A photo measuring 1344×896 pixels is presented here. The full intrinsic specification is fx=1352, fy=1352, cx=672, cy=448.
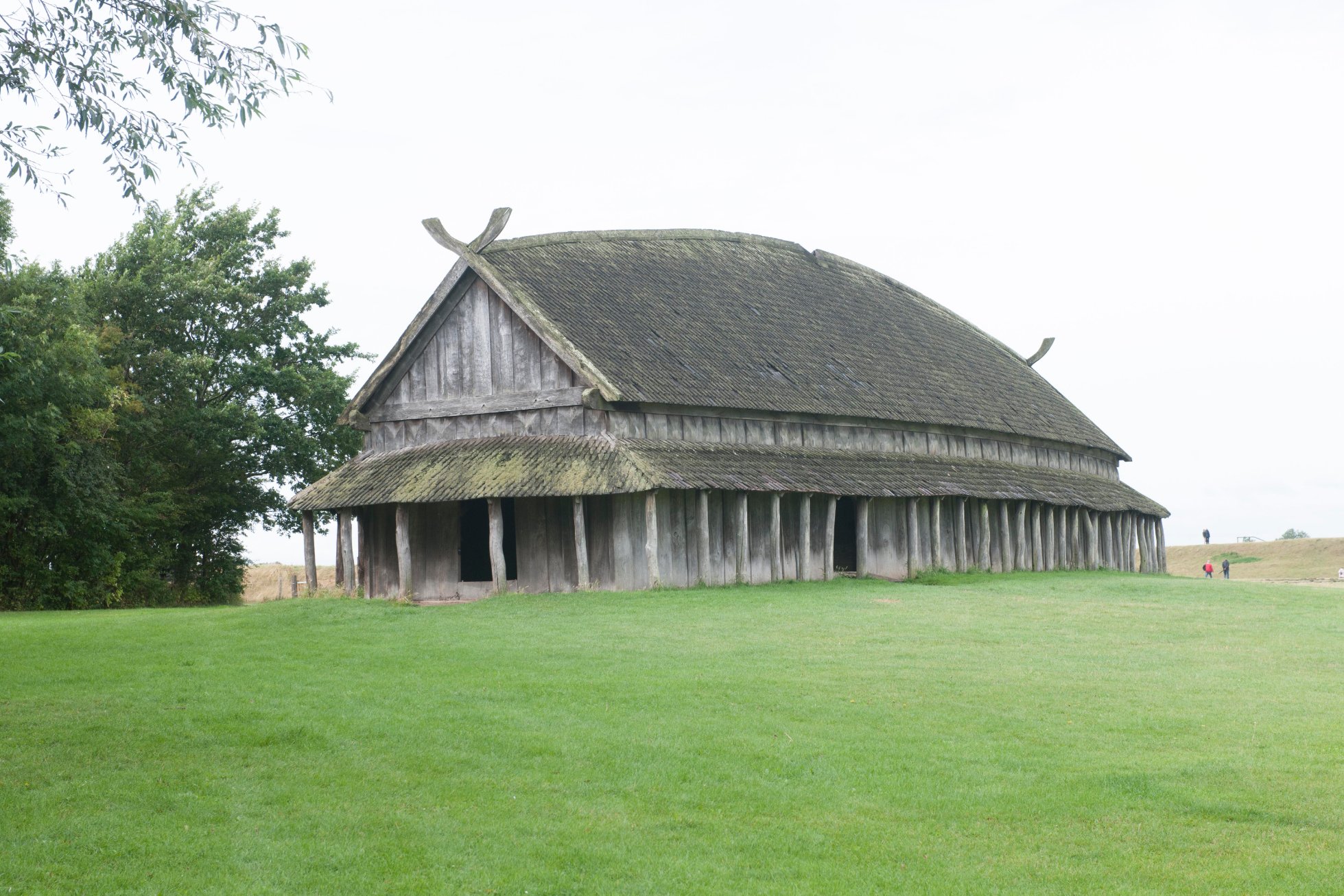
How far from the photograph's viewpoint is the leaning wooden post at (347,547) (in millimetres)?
33281

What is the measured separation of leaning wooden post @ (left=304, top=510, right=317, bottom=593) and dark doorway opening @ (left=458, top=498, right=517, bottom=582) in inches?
166

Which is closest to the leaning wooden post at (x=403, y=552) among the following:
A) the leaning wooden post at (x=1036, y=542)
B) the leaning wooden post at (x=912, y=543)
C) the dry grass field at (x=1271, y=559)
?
the leaning wooden post at (x=912, y=543)

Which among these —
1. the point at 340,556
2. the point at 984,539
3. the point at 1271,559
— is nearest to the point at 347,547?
the point at 340,556

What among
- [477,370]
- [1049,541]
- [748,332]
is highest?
[748,332]

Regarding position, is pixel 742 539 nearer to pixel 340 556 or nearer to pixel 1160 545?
pixel 340 556

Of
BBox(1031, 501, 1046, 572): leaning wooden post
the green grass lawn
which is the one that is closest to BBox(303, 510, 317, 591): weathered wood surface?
the green grass lawn

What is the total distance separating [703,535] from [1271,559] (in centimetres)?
5512

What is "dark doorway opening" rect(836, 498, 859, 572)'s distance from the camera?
124 feet

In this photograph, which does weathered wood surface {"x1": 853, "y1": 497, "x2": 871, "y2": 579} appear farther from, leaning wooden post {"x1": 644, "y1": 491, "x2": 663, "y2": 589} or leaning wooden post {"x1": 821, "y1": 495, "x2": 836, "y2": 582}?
leaning wooden post {"x1": 644, "y1": 491, "x2": 663, "y2": 589}

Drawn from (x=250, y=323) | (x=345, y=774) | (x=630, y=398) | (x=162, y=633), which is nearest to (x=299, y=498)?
(x=630, y=398)

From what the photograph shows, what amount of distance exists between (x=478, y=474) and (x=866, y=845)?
21.3 metres

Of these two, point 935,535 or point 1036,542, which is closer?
point 935,535

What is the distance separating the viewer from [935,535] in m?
37.8

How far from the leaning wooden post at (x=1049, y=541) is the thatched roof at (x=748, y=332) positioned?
3119 millimetres
